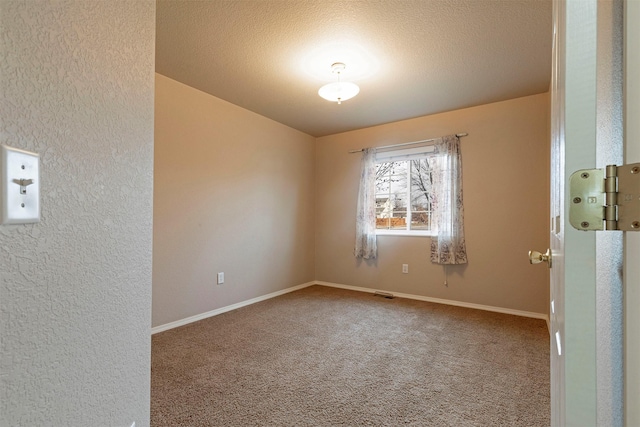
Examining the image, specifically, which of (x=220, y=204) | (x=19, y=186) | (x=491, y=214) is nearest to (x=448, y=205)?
(x=491, y=214)

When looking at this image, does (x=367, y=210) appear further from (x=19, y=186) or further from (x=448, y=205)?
(x=19, y=186)

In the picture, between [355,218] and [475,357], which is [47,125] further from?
[355,218]

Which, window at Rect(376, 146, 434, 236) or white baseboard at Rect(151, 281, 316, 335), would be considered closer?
white baseboard at Rect(151, 281, 316, 335)

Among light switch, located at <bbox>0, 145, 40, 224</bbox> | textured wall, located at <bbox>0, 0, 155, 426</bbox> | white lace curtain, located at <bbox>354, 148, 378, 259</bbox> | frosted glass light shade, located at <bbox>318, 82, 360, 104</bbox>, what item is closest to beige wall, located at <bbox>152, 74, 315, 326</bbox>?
white lace curtain, located at <bbox>354, 148, 378, 259</bbox>

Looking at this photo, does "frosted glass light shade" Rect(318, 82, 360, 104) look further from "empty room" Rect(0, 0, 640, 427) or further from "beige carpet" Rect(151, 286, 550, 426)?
"beige carpet" Rect(151, 286, 550, 426)

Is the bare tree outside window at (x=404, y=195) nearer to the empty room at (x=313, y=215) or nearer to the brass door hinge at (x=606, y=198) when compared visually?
the empty room at (x=313, y=215)

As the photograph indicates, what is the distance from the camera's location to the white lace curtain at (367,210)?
4.17m

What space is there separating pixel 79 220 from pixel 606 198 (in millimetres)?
917

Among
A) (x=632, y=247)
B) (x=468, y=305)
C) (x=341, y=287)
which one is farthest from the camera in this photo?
(x=341, y=287)

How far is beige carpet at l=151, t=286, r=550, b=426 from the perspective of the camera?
157 cm

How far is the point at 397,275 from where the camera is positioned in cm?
404

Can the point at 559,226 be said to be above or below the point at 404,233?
above

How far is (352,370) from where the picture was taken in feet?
6.64

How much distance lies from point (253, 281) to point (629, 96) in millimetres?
3710
